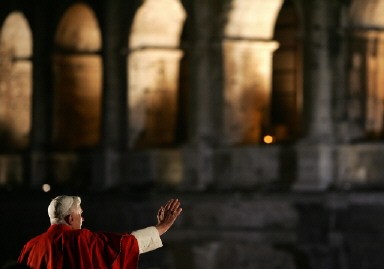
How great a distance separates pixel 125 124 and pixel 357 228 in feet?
19.3

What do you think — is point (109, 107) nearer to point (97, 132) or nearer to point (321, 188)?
point (97, 132)

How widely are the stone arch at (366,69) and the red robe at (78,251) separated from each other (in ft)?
41.1

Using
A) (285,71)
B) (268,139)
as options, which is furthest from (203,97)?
(285,71)

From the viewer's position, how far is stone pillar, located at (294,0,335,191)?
2173 centimetres

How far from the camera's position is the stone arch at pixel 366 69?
2186cm

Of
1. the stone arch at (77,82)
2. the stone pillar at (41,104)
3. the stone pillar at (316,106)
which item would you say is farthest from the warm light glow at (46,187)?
the stone pillar at (316,106)

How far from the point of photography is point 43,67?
90.7 ft

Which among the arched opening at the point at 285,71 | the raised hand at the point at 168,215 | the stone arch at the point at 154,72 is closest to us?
the raised hand at the point at 168,215

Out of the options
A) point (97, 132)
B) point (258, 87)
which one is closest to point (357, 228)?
point (258, 87)

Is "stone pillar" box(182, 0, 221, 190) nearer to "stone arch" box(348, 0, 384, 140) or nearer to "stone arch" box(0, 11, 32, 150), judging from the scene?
"stone arch" box(348, 0, 384, 140)

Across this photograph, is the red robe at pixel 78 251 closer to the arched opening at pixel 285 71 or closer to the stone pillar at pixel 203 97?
the stone pillar at pixel 203 97

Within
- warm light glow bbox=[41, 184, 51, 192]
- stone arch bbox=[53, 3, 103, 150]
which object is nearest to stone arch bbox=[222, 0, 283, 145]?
stone arch bbox=[53, 3, 103, 150]

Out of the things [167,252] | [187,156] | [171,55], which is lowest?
[167,252]

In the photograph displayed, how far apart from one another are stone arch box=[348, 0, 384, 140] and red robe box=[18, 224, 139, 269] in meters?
12.5
